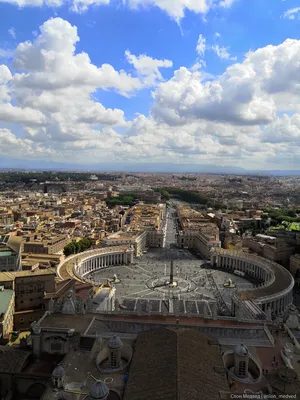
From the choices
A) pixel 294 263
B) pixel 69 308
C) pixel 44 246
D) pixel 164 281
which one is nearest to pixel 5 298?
pixel 69 308

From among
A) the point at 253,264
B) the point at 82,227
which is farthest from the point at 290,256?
the point at 82,227

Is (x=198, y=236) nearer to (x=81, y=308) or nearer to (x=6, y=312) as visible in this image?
(x=6, y=312)

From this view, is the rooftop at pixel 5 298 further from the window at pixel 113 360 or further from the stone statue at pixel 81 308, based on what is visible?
the window at pixel 113 360

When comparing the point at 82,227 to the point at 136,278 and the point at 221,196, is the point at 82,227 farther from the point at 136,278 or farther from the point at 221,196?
the point at 221,196

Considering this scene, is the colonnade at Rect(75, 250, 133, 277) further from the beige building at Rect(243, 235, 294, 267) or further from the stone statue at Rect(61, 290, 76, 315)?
the stone statue at Rect(61, 290, 76, 315)

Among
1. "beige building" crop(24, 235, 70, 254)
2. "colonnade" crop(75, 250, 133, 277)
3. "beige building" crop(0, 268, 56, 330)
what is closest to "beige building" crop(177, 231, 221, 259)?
"colonnade" crop(75, 250, 133, 277)
